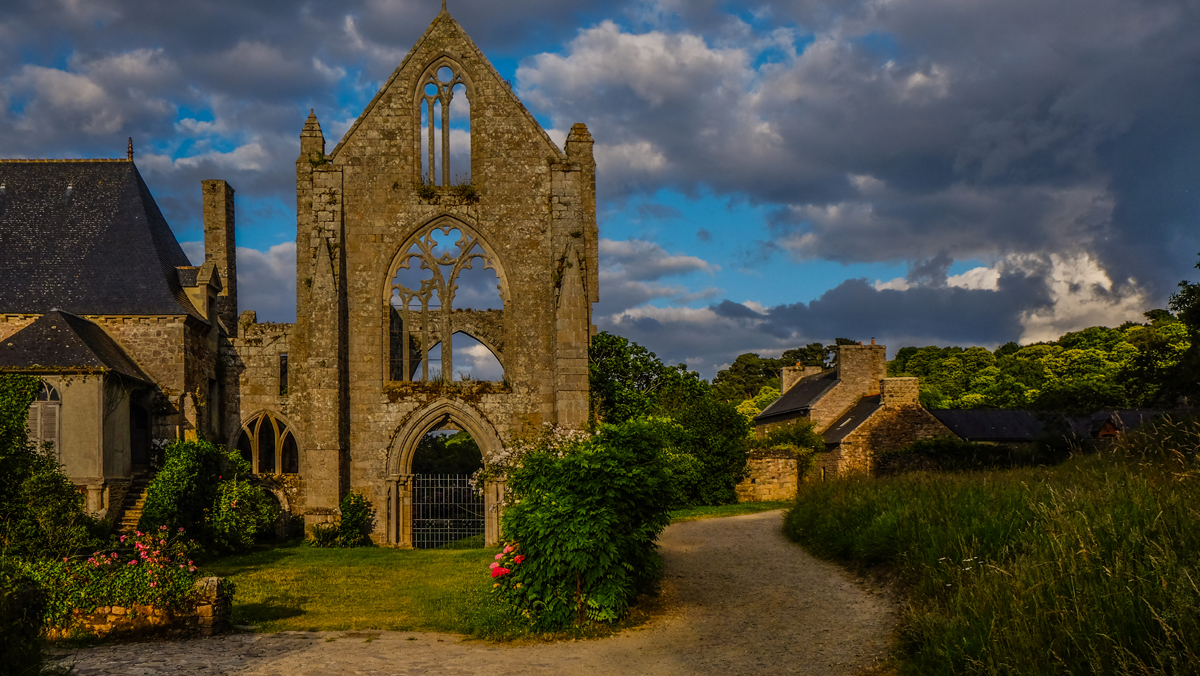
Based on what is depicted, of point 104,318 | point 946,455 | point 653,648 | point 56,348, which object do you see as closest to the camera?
point 653,648

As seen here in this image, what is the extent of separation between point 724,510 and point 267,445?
1334 cm

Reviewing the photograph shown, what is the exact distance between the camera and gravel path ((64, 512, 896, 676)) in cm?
781

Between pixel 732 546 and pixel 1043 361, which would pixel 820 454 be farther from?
pixel 1043 361

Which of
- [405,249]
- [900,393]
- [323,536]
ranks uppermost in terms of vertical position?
[405,249]

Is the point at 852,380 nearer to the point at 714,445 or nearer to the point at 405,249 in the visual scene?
the point at 714,445

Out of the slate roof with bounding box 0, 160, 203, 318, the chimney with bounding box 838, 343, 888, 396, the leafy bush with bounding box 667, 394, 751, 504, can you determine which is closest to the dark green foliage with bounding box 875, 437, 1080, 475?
the leafy bush with bounding box 667, 394, 751, 504

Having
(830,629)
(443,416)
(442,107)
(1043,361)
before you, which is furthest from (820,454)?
(1043,361)

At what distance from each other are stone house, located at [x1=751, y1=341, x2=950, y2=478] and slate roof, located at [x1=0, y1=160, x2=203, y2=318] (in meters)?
17.0

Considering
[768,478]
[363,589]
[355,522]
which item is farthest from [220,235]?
[768,478]

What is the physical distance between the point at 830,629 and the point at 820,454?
2236 cm

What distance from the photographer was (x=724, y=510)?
906 inches

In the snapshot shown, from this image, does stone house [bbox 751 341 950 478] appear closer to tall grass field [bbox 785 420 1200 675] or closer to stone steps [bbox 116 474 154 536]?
tall grass field [bbox 785 420 1200 675]

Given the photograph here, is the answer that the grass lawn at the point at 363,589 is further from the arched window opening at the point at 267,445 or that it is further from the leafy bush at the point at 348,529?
the arched window opening at the point at 267,445

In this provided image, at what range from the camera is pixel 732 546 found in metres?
15.6
